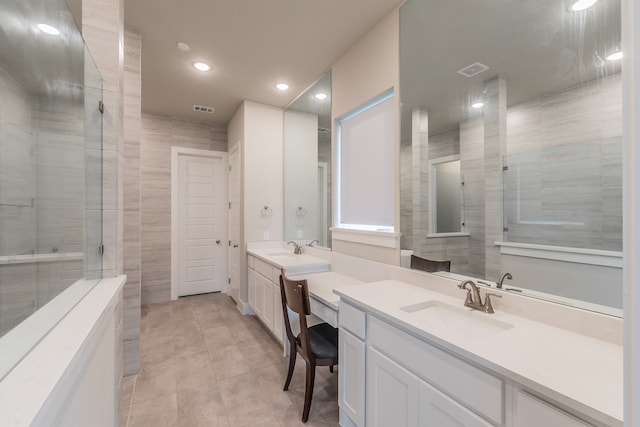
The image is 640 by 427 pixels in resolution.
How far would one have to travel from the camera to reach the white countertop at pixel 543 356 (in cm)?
75

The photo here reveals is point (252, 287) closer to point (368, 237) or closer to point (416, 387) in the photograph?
point (368, 237)

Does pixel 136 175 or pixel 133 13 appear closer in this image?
pixel 133 13

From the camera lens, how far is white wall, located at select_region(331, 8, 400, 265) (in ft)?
6.66

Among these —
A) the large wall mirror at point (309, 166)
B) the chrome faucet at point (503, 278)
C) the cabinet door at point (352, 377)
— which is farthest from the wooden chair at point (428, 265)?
the large wall mirror at point (309, 166)

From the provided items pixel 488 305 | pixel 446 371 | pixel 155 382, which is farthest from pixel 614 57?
pixel 155 382

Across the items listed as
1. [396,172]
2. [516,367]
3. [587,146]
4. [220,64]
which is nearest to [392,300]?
[516,367]

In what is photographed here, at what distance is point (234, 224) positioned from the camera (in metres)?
4.21

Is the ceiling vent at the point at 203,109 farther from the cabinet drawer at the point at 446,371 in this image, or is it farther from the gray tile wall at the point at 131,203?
the cabinet drawer at the point at 446,371

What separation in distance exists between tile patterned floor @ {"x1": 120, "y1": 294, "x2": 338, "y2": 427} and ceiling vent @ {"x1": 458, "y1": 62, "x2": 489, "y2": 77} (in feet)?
7.80

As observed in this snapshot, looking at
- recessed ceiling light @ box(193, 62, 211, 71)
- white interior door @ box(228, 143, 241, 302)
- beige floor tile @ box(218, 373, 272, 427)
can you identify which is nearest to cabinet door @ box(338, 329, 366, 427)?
beige floor tile @ box(218, 373, 272, 427)

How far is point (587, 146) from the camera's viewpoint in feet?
3.80

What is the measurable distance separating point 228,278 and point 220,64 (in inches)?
130

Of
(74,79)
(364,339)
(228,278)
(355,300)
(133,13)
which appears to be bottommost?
(228,278)

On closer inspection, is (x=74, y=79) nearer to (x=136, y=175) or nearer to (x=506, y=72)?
(x=136, y=175)
